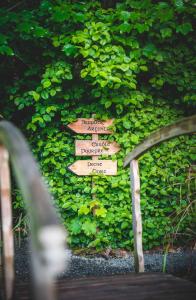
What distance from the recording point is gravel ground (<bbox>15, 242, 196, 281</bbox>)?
432 cm

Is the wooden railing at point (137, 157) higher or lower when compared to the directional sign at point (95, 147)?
lower

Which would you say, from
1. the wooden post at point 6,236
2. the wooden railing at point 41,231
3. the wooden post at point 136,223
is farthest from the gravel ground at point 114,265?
the wooden railing at point 41,231

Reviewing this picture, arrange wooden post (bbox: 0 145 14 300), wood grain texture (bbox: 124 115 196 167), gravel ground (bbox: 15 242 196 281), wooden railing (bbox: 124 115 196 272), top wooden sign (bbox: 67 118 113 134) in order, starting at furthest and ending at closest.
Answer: top wooden sign (bbox: 67 118 113 134) < gravel ground (bbox: 15 242 196 281) < wooden railing (bbox: 124 115 196 272) < wood grain texture (bbox: 124 115 196 167) < wooden post (bbox: 0 145 14 300)

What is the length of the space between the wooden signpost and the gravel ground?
4.18 ft

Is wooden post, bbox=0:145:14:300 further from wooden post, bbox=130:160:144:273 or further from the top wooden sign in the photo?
the top wooden sign

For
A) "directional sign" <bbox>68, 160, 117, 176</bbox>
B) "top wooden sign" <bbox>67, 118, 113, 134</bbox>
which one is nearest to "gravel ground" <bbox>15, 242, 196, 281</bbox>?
"directional sign" <bbox>68, 160, 117, 176</bbox>

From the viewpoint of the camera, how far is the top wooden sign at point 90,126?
5.07 m

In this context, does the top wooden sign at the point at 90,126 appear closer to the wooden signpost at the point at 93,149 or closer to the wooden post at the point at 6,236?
the wooden signpost at the point at 93,149

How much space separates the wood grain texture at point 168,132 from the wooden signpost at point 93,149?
2184 millimetres

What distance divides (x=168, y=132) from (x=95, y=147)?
291 cm

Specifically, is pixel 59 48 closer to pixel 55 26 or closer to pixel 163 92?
pixel 55 26

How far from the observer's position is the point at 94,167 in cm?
519

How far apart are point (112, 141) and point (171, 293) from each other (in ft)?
10.8

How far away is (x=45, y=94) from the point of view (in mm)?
4805
